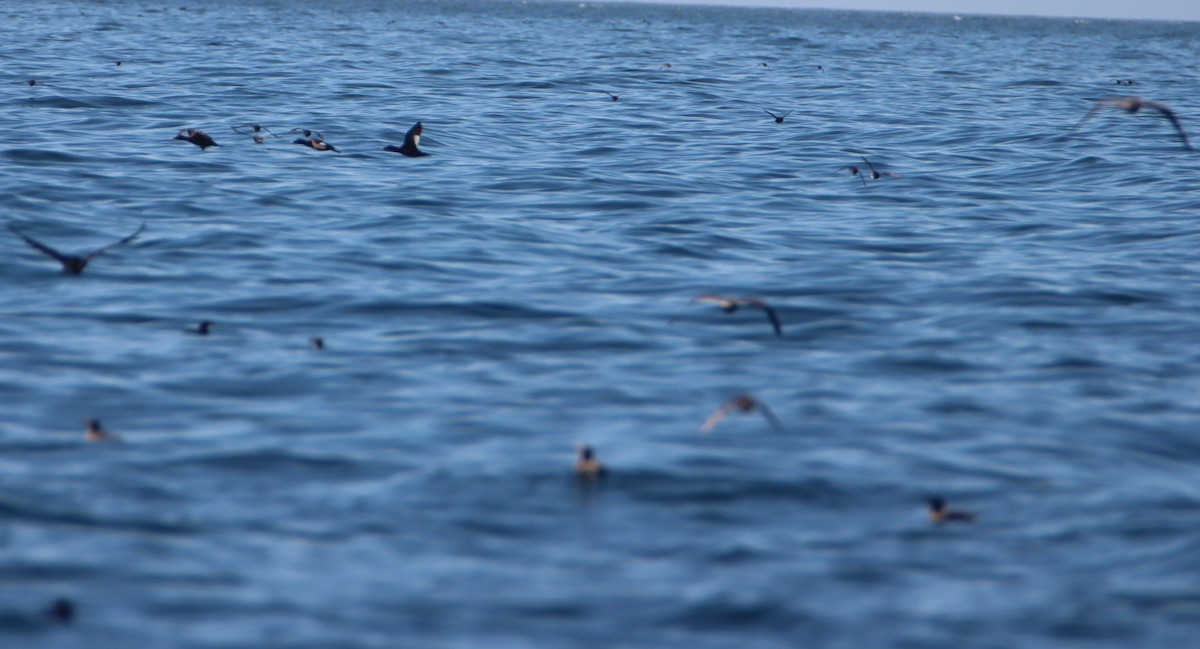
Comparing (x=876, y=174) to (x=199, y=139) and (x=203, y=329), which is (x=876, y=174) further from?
(x=203, y=329)

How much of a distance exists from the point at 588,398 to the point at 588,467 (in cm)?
174

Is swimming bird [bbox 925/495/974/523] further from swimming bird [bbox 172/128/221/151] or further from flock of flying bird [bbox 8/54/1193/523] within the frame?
swimming bird [bbox 172/128/221/151]

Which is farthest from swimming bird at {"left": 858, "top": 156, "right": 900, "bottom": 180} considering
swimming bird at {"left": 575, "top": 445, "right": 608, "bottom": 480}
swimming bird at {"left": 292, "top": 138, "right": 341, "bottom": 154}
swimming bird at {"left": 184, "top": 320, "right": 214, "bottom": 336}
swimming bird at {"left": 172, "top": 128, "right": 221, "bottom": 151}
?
swimming bird at {"left": 575, "top": 445, "right": 608, "bottom": 480}

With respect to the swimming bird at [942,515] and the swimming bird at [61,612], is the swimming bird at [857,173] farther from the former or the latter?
the swimming bird at [61,612]

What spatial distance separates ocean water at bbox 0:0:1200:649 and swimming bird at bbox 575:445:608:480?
11 cm

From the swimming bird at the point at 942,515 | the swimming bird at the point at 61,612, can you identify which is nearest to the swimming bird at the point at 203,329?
the swimming bird at the point at 61,612

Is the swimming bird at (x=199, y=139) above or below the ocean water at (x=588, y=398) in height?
below

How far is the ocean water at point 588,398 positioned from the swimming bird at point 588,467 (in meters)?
0.11

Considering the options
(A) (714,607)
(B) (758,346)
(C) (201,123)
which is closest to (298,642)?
(A) (714,607)

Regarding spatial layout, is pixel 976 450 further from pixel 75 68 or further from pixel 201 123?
pixel 75 68

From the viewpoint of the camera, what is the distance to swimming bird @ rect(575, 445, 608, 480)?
27.3 feet

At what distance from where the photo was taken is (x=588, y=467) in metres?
8.35

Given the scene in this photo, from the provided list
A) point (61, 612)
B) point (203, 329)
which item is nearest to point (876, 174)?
point (203, 329)

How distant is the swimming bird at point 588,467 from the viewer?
27.3ft
